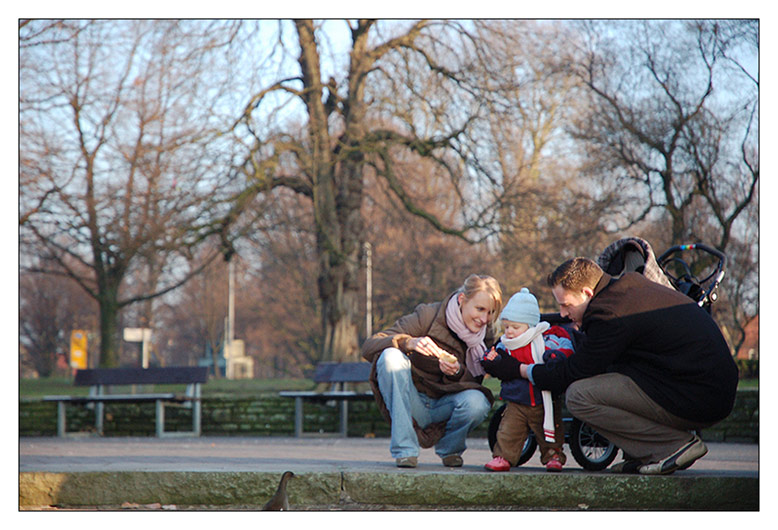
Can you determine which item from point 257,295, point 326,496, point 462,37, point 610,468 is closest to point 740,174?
point 462,37

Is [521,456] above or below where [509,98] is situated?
below

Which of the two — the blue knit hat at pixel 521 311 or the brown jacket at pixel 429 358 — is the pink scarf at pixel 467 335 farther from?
the blue knit hat at pixel 521 311

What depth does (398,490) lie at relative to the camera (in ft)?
14.5

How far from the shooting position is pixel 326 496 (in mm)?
4465

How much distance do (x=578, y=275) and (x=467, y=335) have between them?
2.96 ft

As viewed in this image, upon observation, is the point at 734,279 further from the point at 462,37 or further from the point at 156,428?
the point at 156,428

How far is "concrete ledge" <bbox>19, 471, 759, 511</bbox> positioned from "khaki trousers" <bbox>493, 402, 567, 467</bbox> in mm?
390

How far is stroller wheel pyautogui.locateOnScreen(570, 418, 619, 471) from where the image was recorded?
16.1 feet

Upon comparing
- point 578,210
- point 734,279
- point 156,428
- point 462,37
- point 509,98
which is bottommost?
point 156,428

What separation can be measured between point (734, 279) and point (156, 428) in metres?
10.6

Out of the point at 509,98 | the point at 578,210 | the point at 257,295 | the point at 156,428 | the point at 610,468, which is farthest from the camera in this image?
the point at 257,295

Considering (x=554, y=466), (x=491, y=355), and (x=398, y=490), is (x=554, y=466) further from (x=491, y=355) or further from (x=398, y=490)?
(x=398, y=490)

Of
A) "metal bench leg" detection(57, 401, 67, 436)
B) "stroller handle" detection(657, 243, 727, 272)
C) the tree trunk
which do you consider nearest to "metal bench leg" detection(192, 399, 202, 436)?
"metal bench leg" detection(57, 401, 67, 436)

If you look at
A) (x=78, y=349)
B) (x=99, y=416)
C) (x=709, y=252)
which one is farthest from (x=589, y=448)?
(x=78, y=349)
